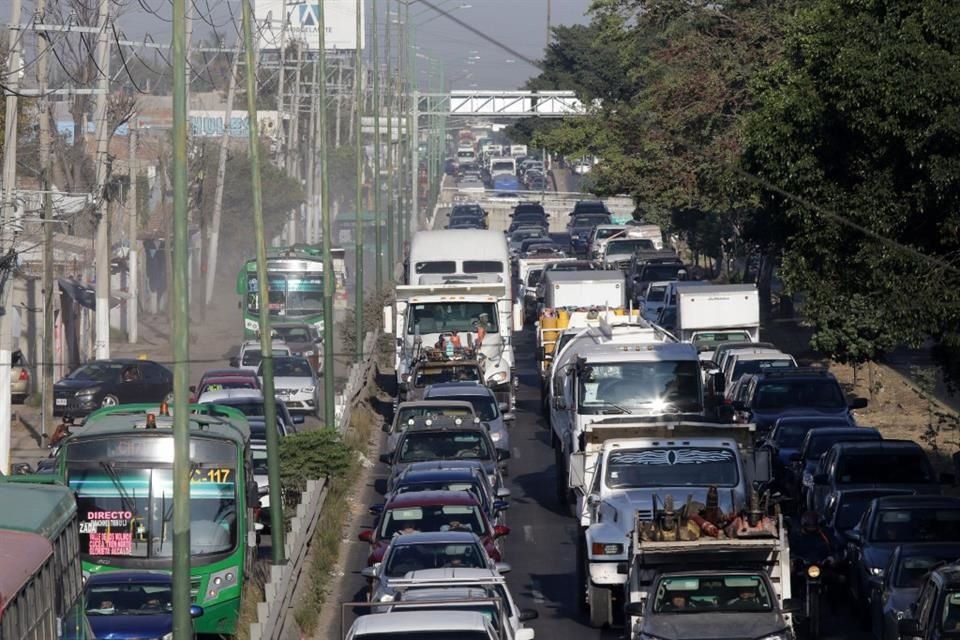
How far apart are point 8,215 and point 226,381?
734 cm

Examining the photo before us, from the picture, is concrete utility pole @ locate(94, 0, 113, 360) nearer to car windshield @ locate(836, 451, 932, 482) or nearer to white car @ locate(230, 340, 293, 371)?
white car @ locate(230, 340, 293, 371)

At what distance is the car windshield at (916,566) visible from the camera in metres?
18.7

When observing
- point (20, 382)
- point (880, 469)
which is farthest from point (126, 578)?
point (20, 382)

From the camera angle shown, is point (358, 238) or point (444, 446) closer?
point (444, 446)

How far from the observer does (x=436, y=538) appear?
19.3 meters

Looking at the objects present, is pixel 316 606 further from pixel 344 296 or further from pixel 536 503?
pixel 344 296

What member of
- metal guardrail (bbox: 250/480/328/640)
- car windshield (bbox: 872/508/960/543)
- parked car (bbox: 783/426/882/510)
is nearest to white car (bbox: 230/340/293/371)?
metal guardrail (bbox: 250/480/328/640)

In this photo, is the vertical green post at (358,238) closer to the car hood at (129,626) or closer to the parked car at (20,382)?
the parked car at (20,382)

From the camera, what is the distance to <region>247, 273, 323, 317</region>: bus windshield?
169ft

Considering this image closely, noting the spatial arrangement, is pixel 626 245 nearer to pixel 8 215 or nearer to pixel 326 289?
pixel 326 289

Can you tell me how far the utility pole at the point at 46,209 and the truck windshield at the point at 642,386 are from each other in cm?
1309

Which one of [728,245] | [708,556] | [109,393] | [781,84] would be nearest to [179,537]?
[708,556]

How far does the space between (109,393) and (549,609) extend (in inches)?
854

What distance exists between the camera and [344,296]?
2566 inches
